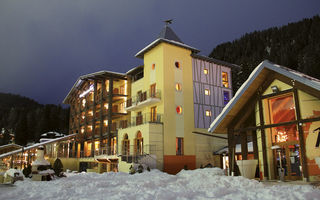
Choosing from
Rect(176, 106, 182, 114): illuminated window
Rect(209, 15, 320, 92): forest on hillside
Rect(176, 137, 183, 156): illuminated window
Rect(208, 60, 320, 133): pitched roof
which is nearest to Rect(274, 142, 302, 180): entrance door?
Rect(208, 60, 320, 133): pitched roof

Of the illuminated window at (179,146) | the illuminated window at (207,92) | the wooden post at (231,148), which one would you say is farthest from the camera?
the illuminated window at (207,92)

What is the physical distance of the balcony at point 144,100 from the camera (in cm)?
2678

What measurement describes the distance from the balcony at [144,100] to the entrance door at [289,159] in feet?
48.6

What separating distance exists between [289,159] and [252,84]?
3.84 metres

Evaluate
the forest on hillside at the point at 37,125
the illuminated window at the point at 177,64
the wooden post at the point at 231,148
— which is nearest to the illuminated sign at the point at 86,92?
the illuminated window at the point at 177,64

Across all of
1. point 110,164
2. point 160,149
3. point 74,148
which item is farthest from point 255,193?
point 74,148

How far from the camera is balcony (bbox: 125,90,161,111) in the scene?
87.9 ft

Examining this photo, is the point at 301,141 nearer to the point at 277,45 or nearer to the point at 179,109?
the point at 179,109

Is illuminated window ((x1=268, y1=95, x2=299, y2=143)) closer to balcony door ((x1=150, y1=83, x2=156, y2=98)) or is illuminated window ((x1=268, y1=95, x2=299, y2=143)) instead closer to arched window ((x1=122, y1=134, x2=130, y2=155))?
balcony door ((x1=150, y1=83, x2=156, y2=98))

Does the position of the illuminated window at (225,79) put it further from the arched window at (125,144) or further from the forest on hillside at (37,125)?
the forest on hillside at (37,125)

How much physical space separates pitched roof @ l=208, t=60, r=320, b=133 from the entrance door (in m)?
2.72

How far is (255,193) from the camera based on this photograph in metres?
8.09

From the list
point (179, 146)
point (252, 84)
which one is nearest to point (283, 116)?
point (252, 84)

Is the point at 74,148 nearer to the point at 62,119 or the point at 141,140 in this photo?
the point at 141,140
